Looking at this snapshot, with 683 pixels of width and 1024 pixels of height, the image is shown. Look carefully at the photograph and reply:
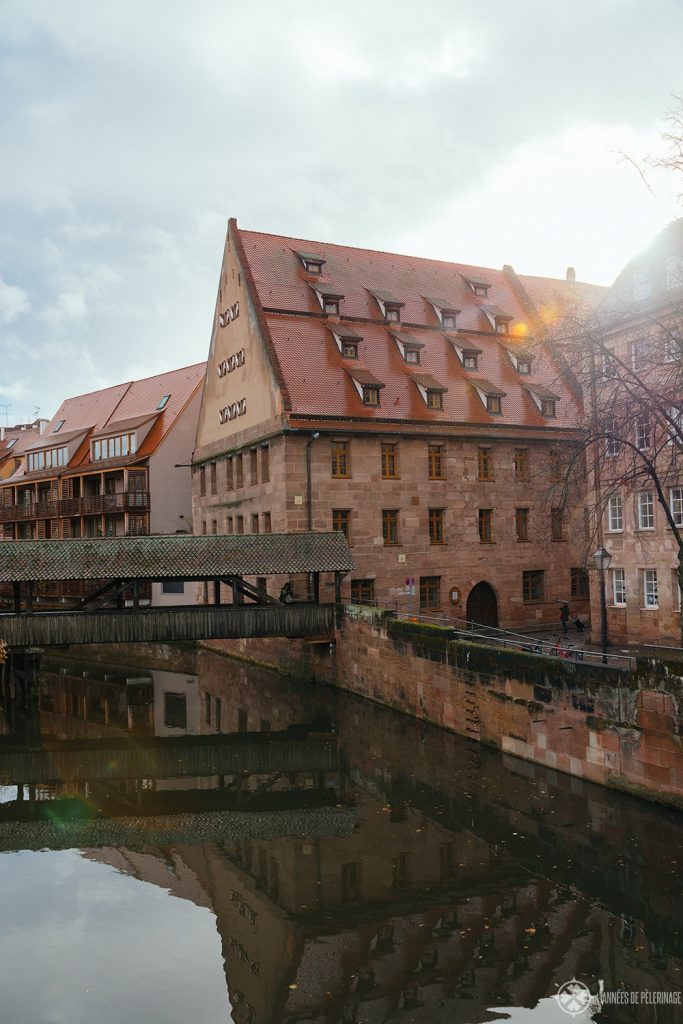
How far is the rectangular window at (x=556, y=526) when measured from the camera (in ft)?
117

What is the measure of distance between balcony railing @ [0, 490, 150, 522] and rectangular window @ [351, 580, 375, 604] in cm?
1746

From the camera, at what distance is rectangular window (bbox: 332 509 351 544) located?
31.4 metres

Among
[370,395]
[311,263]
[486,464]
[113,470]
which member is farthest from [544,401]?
[113,470]

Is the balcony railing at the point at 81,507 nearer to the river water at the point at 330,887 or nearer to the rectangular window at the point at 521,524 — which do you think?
the rectangular window at the point at 521,524

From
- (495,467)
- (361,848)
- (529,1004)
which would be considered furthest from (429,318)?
(529,1004)

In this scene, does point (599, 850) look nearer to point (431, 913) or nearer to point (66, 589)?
point (431, 913)

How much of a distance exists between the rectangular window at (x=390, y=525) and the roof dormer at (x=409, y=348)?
6.52 m

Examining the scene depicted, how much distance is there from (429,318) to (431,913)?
94.2 feet

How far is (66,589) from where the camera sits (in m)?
47.4

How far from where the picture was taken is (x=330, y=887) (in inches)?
527

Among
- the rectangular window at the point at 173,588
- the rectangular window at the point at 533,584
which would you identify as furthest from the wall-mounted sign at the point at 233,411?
the rectangular window at the point at 533,584

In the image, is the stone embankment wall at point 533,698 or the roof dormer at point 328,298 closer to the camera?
the stone embankment wall at point 533,698

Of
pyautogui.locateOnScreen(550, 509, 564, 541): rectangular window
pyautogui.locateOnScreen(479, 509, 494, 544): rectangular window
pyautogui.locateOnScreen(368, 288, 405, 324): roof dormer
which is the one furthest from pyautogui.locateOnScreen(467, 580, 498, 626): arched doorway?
pyautogui.locateOnScreen(368, 288, 405, 324): roof dormer

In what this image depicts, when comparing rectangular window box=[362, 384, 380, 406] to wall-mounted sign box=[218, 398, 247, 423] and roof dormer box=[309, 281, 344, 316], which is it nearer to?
roof dormer box=[309, 281, 344, 316]
